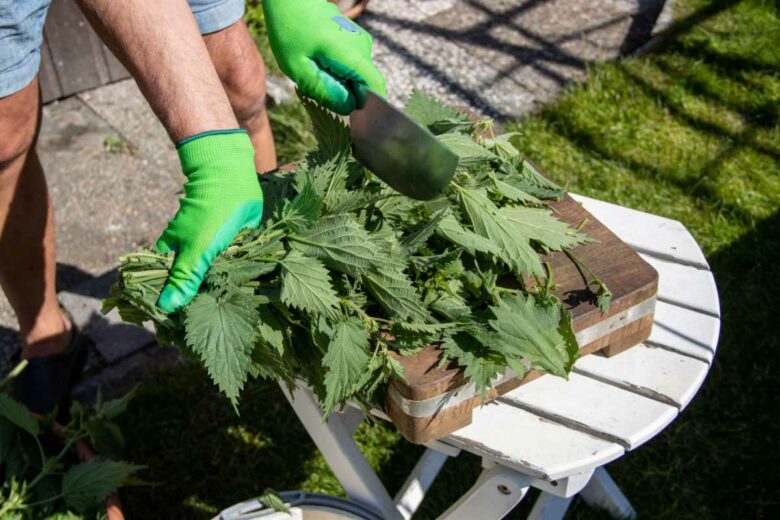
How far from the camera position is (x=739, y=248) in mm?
3021

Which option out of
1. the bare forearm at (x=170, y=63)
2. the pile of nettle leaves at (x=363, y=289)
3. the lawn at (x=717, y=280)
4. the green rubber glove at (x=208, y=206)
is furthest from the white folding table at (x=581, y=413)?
the lawn at (x=717, y=280)

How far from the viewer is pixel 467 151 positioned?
1.74 meters

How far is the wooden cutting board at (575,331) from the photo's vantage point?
1544mm

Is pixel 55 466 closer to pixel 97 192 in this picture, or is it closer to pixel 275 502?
pixel 275 502

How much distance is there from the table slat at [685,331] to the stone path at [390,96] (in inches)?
66.7

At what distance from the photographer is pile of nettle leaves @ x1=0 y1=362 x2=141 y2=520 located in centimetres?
212

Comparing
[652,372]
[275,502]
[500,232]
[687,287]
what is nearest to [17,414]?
[275,502]

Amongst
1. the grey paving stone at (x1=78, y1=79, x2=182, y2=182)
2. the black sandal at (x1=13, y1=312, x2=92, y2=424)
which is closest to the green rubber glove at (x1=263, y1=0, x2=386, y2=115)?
the black sandal at (x1=13, y1=312, x2=92, y2=424)

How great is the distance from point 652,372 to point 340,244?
0.65 m

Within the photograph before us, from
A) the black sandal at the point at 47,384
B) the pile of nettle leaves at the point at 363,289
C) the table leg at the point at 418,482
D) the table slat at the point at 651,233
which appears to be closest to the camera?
the pile of nettle leaves at the point at 363,289

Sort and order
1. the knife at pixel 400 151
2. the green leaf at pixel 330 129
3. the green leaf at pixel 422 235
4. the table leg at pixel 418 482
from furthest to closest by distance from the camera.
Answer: the table leg at pixel 418 482, the green leaf at pixel 330 129, the green leaf at pixel 422 235, the knife at pixel 400 151

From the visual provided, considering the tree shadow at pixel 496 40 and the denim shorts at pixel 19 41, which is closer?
the denim shorts at pixel 19 41

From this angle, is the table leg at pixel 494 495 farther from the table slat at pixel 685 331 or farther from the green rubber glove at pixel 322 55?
the green rubber glove at pixel 322 55

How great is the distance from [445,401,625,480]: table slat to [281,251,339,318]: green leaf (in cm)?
35
